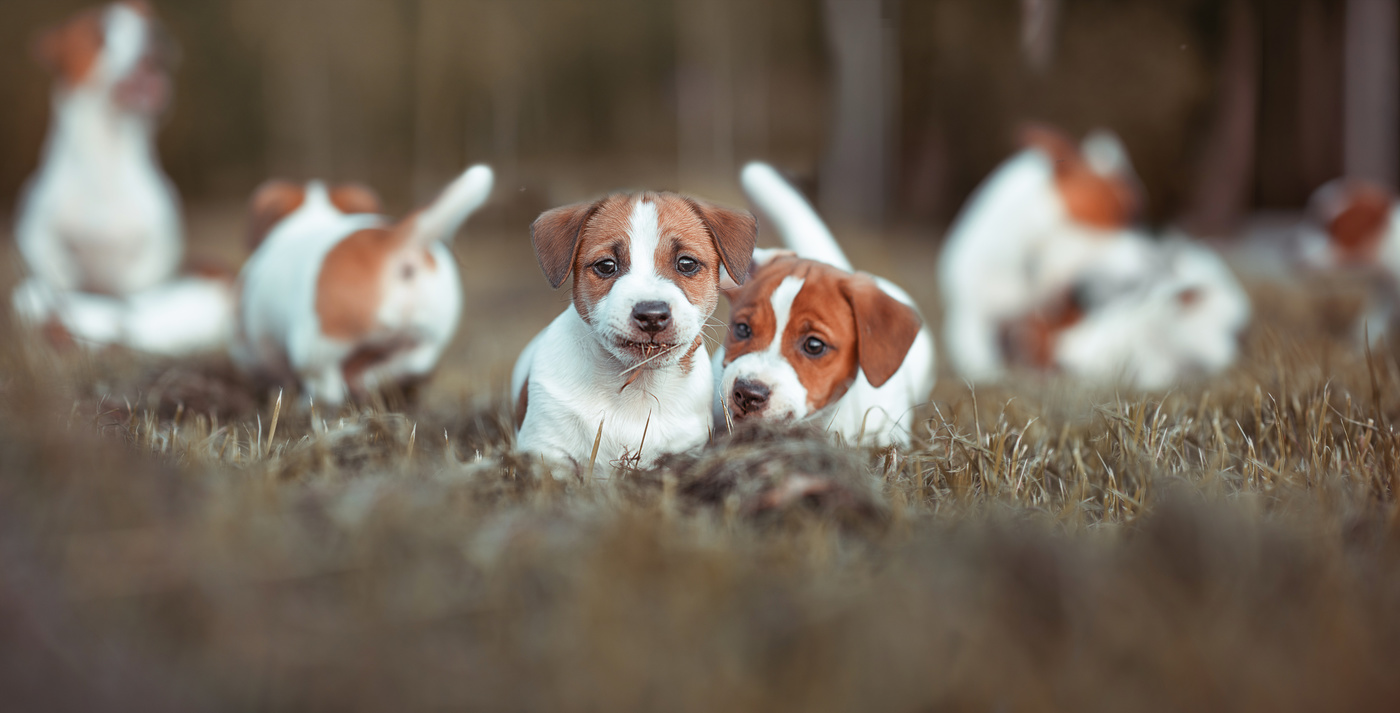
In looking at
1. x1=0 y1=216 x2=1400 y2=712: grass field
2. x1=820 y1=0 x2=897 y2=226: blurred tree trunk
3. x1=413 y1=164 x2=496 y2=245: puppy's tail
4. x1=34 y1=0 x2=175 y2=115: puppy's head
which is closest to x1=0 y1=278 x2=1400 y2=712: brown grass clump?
x1=0 y1=216 x2=1400 y2=712: grass field

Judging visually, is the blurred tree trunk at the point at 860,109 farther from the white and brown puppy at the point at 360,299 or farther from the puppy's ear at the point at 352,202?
the white and brown puppy at the point at 360,299

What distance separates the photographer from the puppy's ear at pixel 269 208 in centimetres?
398

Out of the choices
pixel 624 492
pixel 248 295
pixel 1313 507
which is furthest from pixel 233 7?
pixel 1313 507

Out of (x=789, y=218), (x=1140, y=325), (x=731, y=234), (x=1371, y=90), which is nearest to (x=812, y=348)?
(x=731, y=234)

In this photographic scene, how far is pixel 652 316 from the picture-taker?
2219 mm

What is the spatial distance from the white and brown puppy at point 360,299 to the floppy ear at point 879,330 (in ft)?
4.52

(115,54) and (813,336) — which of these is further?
(115,54)

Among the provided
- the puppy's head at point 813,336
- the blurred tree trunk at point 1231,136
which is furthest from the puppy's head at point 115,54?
the blurred tree trunk at point 1231,136

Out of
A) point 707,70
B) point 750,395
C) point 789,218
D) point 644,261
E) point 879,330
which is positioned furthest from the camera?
point 707,70

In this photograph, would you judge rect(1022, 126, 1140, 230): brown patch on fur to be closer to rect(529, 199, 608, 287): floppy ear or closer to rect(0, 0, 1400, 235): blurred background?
rect(0, 0, 1400, 235): blurred background

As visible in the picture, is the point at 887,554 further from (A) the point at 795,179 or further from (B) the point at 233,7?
(B) the point at 233,7

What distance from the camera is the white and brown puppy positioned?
317cm

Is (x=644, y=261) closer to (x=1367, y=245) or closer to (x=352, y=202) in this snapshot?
(x=352, y=202)

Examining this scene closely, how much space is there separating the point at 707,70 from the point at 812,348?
27.6ft
